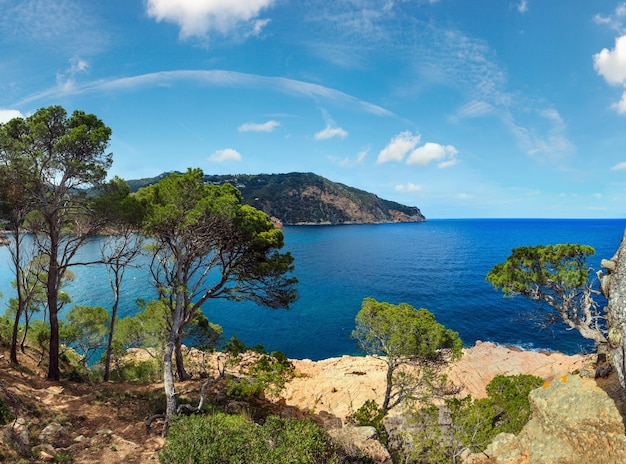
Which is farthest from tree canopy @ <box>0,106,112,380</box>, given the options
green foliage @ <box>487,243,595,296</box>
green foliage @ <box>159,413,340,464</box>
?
green foliage @ <box>487,243,595,296</box>

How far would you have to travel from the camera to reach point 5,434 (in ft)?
27.9

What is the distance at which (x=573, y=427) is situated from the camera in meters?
9.16

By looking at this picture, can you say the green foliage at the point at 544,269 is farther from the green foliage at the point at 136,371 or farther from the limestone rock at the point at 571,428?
the green foliage at the point at 136,371

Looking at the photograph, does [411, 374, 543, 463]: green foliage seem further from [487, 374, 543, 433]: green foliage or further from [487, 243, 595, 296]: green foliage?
[487, 243, 595, 296]: green foliage

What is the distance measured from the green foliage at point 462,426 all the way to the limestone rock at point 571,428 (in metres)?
1.82

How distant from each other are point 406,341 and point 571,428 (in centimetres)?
874

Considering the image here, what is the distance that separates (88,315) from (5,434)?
1970 centimetres

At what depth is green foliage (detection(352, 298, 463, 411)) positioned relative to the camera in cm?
1748

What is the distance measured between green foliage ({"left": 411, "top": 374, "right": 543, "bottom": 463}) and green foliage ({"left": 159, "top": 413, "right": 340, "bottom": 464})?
16.6 ft

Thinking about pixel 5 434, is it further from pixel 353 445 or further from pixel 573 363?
pixel 573 363

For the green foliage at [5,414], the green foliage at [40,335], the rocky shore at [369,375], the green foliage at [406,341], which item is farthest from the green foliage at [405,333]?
the green foliage at [40,335]

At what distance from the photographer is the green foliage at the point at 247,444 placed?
784 centimetres

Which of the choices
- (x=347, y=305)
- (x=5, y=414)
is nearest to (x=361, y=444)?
(x=5, y=414)

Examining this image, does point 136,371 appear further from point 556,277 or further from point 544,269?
point 556,277
